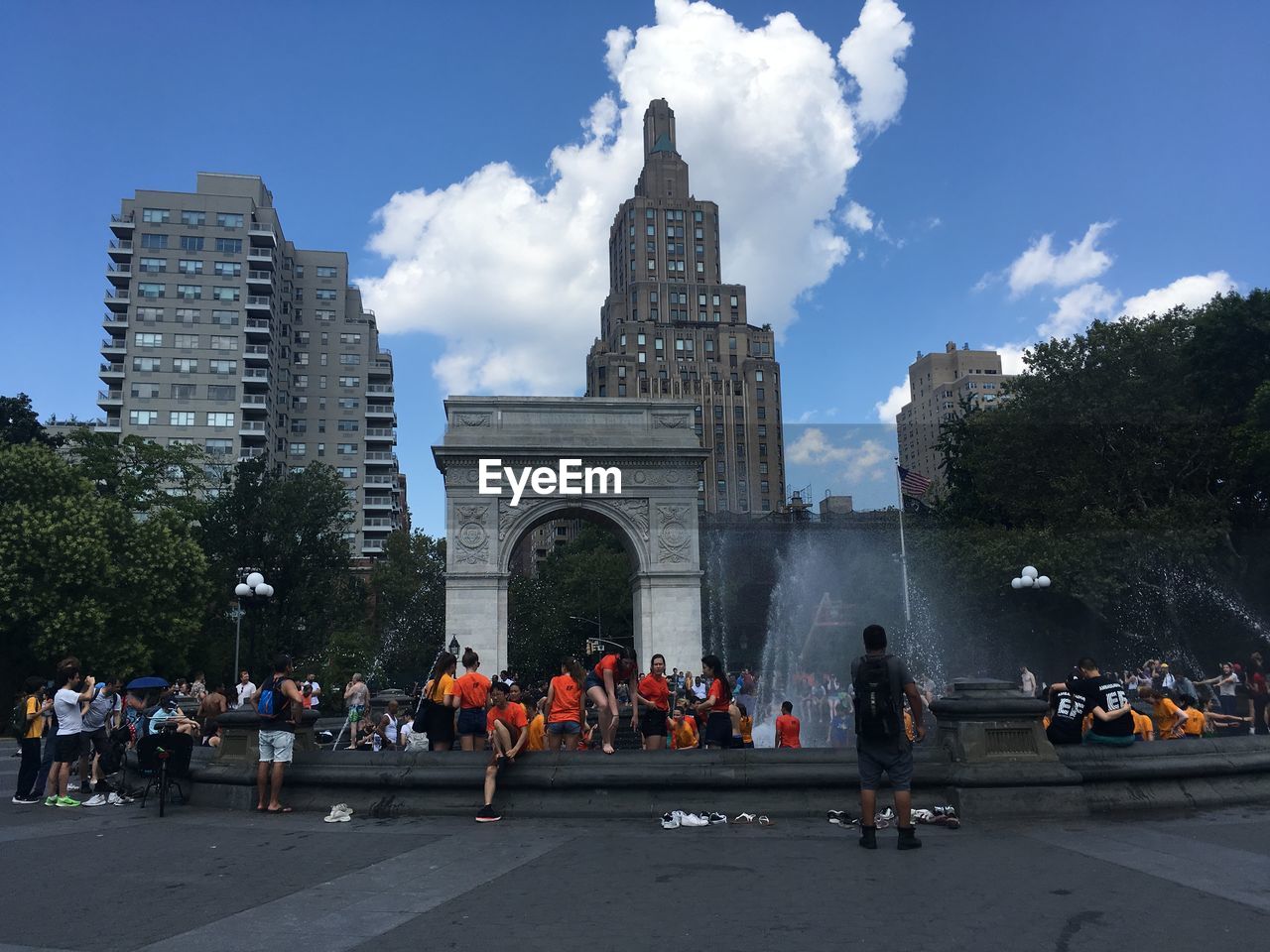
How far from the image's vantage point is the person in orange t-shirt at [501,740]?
920cm

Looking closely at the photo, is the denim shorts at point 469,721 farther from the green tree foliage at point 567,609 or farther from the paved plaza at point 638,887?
the green tree foliage at point 567,609

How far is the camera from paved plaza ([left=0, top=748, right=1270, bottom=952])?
531cm

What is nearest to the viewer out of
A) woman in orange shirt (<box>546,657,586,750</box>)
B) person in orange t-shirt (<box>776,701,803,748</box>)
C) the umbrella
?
woman in orange shirt (<box>546,657,586,750</box>)

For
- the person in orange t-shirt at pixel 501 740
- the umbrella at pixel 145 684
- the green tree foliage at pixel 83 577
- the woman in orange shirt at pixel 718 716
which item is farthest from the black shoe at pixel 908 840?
the green tree foliage at pixel 83 577

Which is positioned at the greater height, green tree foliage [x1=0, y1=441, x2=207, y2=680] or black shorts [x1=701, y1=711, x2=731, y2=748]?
green tree foliage [x1=0, y1=441, x2=207, y2=680]

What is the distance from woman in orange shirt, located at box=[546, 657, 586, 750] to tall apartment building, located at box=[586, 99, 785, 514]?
8794 centimetres

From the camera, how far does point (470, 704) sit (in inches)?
437

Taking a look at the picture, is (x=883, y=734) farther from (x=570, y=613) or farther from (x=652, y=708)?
(x=570, y=613)

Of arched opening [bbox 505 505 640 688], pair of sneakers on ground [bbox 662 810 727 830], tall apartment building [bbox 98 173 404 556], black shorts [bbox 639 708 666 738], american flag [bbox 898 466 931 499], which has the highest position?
tall apartment building [bbox 98 173 404 556]

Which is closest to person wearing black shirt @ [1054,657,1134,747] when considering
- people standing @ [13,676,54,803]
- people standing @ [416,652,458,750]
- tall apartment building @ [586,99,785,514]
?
people standing @ [416,652,458,750]

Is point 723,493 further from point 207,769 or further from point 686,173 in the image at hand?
point 207,769

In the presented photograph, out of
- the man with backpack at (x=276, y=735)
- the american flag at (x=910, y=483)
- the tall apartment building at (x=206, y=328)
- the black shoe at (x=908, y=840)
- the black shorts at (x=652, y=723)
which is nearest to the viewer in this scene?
the black shoe at (x=908, y=840)

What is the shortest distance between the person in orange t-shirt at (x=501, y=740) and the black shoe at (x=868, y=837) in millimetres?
3395

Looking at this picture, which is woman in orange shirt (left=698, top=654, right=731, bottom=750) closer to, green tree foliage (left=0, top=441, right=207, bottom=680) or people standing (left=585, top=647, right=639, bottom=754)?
people standing (left=585, top=647, right=639, bottom=754)
